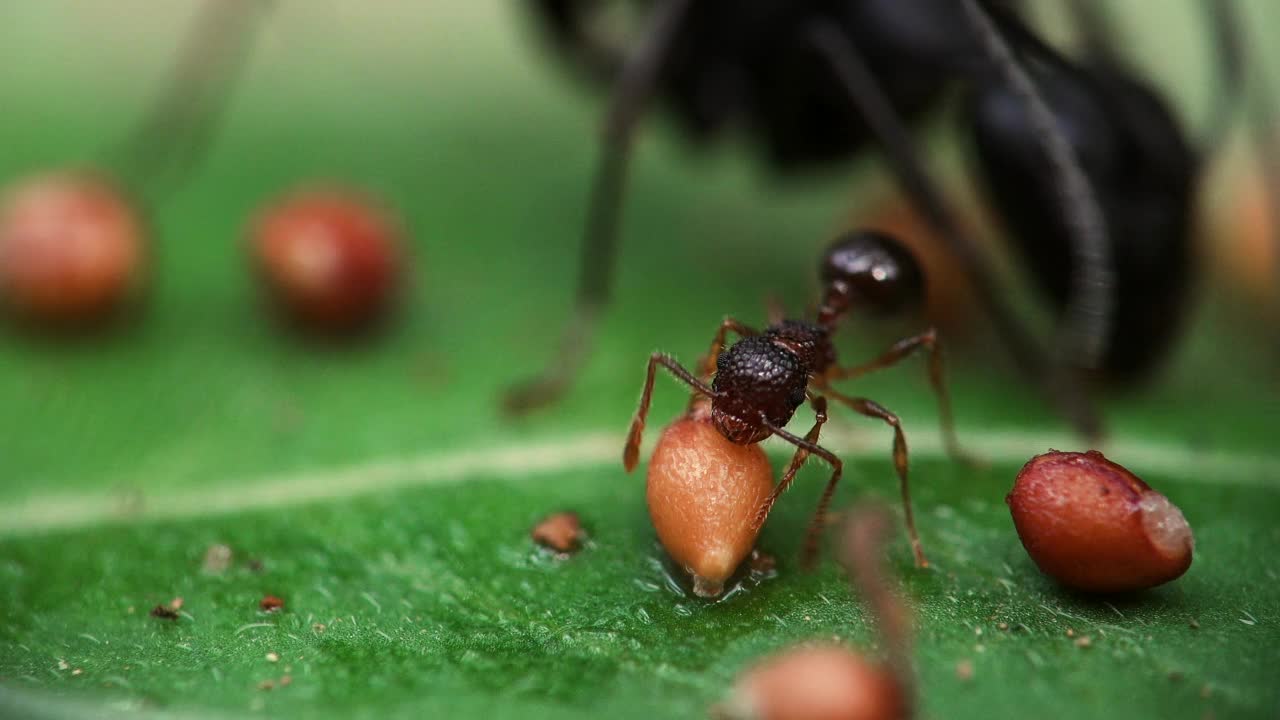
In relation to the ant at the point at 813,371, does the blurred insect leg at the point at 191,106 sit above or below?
above

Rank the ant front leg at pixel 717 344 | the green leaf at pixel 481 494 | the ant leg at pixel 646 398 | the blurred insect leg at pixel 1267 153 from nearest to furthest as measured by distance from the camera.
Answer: the green leaf at pixel 481 494
the ant leg at pixel 646 398
the ant front leg at pixel 717 344
the blurred insect leg at pixel 1267 153

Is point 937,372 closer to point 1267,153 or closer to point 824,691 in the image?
point 824,691

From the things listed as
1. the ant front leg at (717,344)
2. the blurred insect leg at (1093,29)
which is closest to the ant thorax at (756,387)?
the ant front leg at (717,344)

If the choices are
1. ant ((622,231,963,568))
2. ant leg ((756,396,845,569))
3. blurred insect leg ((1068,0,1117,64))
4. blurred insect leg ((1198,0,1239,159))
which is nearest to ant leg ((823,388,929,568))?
ant ((622,231,963,568))

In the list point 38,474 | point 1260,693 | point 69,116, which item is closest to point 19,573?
point 38,474

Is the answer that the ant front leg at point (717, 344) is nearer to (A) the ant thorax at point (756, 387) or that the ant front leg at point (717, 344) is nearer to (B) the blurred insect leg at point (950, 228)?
(A) the ant thorax at point (756, 387)

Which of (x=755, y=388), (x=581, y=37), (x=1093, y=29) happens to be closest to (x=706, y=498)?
(x=755, y=388)

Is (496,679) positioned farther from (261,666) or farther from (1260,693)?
(1260,693)
